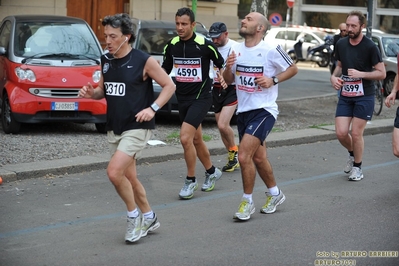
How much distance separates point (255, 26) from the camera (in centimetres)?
746

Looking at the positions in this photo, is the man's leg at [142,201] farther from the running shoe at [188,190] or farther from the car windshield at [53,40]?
the car windshield at [53,40]

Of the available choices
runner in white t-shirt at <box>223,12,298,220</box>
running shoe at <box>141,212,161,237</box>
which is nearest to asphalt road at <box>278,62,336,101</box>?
runner in white t-shirt at <box>223,12,298,220</box>

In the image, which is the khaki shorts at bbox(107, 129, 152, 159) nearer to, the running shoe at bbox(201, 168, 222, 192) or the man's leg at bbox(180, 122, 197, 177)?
the man's leg at bbox(180, 122, 197, 177)

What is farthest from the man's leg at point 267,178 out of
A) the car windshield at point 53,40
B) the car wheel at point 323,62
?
the car wheel at point 323,62

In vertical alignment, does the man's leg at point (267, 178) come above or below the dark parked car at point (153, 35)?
below

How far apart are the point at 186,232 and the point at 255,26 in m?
2.06

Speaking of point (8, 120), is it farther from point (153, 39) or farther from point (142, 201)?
point (142, 201)

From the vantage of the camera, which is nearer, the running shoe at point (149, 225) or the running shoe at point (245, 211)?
the running shoe at point (149, 225)

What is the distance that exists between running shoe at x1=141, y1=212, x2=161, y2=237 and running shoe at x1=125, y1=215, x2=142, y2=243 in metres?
0.11

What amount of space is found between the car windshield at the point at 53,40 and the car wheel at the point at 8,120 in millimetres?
798

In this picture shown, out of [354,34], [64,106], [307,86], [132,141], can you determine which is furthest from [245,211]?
[307,86]

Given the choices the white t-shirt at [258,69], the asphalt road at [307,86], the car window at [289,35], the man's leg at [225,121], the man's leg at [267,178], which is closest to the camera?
the white t-shirt at [258,69]

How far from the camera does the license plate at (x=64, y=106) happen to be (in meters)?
12.0

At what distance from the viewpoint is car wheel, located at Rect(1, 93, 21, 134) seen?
1209 centimetres
